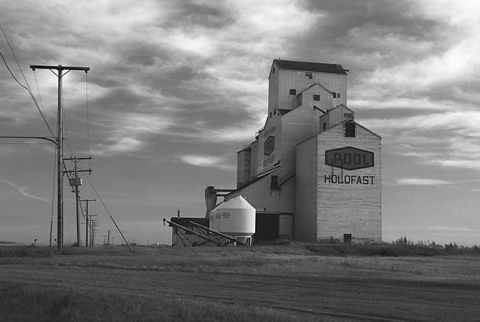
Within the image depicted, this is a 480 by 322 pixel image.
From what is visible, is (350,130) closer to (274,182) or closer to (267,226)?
(274,182)

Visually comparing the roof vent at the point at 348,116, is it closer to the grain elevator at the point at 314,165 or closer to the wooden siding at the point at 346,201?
the grain elevator at the point at 314,165

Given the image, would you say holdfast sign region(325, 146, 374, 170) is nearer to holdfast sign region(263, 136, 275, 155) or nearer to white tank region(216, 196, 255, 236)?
white tank region(216, 196, 255, 236)

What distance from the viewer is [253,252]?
158ft

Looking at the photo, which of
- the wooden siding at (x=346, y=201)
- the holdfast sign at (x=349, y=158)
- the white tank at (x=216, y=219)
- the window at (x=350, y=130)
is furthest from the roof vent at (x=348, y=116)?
the white tank at (x=216, y=219)

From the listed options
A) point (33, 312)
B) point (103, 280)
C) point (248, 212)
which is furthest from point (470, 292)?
point (248, 212)

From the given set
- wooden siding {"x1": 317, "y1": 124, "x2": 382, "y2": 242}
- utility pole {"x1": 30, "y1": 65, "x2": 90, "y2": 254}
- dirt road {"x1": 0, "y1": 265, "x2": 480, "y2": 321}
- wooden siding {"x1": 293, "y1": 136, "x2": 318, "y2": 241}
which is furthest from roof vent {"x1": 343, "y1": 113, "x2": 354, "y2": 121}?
dirt road {"x1": 0, "y1": 265, "x2": 480, "y2": 321}

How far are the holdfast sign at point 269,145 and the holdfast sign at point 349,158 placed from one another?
12462 mm

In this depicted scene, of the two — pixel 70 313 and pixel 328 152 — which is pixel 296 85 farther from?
pixel 70 313

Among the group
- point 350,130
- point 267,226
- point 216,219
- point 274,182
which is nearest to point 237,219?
point 216,219

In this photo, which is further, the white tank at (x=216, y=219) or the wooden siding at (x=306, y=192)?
the wooden siding at (x=306, y=192)

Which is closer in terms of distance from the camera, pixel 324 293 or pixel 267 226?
pixel 324 293

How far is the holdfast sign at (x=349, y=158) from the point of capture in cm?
6794

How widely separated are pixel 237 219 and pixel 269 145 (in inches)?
805

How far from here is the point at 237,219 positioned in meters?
62.4
